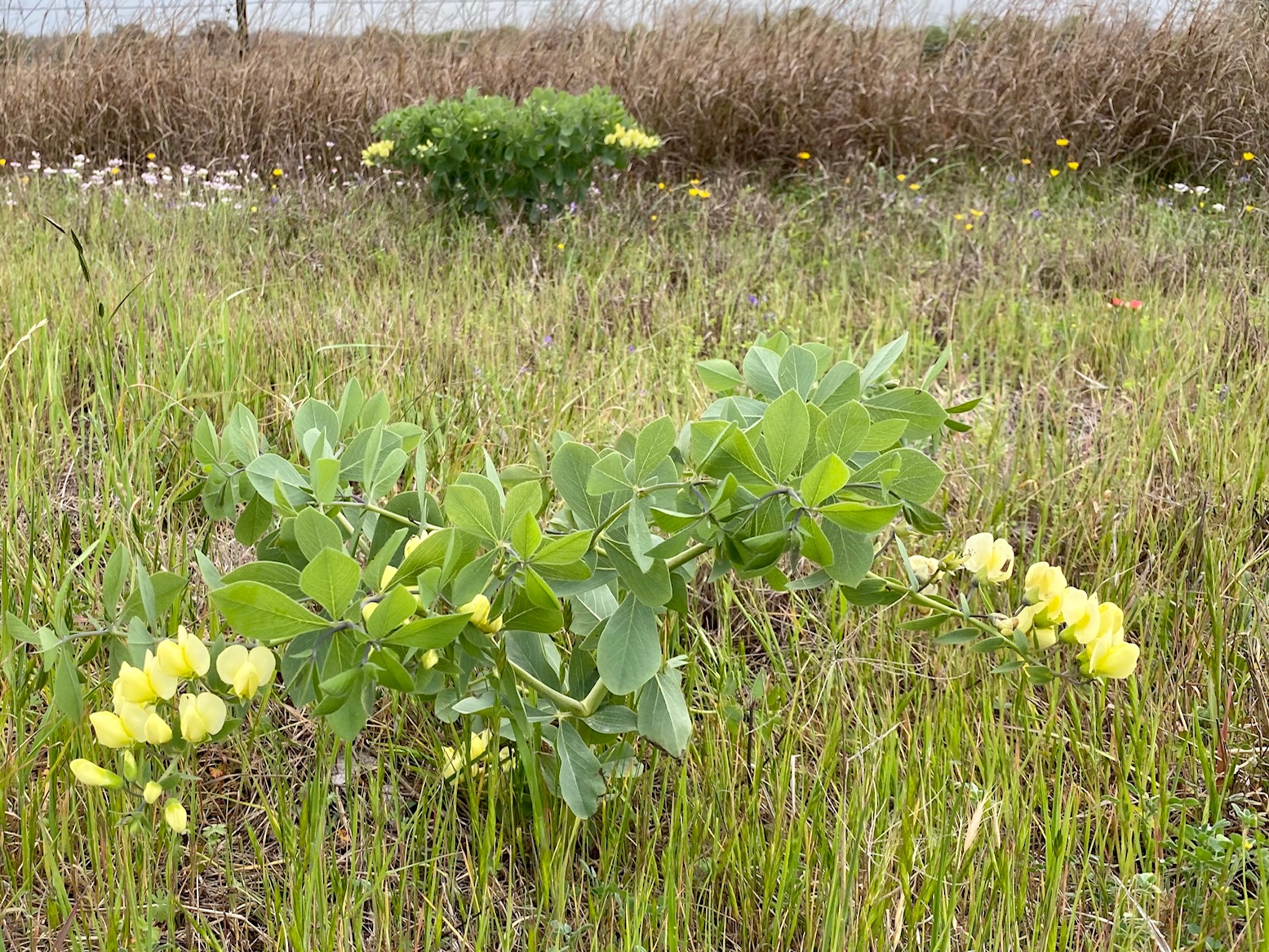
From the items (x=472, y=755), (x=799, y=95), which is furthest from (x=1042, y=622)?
(x=799, y=95)

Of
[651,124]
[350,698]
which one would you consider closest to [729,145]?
[651,124]

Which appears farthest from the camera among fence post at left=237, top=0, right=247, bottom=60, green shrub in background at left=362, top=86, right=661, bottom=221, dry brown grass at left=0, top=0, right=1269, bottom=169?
fence post at left=237, top=0, right=247, bottom=60

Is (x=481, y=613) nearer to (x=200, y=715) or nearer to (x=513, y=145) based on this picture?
(x=200, y=715)

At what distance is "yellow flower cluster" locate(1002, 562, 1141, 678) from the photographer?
0.83 m

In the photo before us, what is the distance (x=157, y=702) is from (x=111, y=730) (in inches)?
1.6

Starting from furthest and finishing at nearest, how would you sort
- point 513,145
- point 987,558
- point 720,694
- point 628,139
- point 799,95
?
point 799,95, point 628,139, point 513,145, point 720,694, point 987,558

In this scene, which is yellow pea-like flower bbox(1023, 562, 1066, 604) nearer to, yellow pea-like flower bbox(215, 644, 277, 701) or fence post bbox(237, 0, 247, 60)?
yellow pea-like flower bbox(215, 644, 277, 701)

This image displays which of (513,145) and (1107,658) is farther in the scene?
(513,145)

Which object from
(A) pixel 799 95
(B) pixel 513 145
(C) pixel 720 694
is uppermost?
(A) pixel 799 95

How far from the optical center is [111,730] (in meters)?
0.73

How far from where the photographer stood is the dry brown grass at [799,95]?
5.23m

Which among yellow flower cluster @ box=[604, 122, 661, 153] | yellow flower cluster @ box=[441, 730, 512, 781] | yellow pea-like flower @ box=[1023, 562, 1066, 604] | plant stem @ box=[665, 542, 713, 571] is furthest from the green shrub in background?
yellow pea-like flower @ box=[1023, 562, 1066, 604]

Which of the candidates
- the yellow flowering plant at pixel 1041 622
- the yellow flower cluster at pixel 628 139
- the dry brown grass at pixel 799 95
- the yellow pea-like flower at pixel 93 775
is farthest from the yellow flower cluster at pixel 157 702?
the dry brown grass at pixel 799 95

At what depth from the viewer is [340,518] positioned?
94 centimetres
